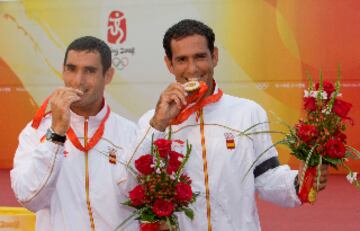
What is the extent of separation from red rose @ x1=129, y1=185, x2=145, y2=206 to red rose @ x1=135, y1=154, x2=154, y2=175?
0.07 m

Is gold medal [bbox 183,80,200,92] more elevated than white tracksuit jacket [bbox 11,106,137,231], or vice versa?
gold medal [bbox 183,80,200,92]

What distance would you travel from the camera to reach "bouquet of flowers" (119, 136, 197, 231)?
97.8 inches

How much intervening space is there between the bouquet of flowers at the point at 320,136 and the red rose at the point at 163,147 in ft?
1.69

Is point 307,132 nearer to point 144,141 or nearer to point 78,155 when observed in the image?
point 144,141

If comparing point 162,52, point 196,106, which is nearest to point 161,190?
point 196,106

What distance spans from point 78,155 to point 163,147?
60cm

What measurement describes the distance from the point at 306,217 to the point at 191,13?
166 inches

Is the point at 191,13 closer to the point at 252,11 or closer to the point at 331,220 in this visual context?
the point at 252,11

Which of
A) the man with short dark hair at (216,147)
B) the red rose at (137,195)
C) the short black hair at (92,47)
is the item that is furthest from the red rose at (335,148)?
the short black hair at (92,47)

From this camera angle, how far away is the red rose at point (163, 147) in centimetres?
255

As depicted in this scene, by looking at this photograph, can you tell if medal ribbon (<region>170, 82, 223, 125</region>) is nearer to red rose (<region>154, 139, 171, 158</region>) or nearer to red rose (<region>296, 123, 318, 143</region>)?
red rose (<region>154, 139, 171, 158</region>)

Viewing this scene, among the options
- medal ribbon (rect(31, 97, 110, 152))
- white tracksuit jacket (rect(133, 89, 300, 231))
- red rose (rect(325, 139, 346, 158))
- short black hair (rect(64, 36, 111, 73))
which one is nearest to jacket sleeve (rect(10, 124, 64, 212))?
medal ribbon (rect(31, 97, 110, 152))

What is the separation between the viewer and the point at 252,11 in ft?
→ 32.7

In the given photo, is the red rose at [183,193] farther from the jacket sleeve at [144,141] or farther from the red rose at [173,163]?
the jacket sleeve at [144,141]
